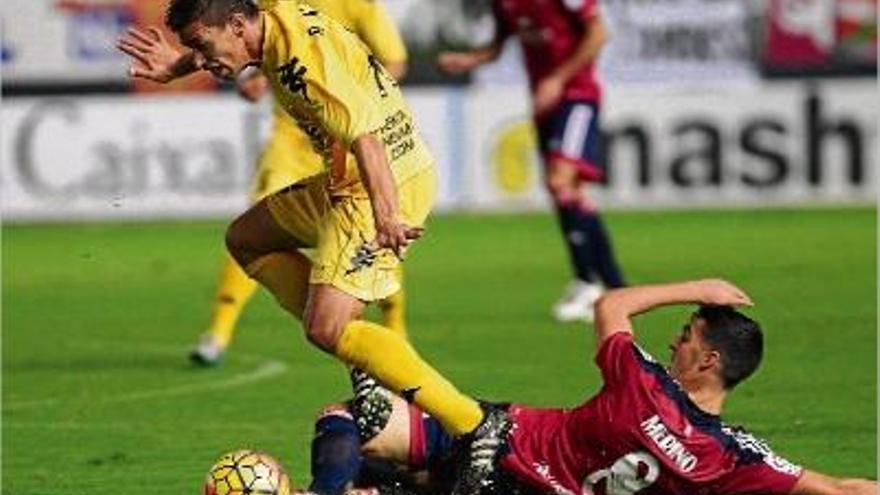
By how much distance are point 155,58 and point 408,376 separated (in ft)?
5.78

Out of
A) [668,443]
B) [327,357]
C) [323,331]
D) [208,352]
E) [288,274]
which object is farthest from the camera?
[327,357]

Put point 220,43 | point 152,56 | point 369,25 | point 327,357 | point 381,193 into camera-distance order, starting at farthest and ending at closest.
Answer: point 327,357 → point 369,25 → point 152,56 → point 220,43 → point 381,193

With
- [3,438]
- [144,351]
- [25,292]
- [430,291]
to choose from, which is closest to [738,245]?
[430,291]

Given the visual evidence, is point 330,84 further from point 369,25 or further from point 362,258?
point 369,25

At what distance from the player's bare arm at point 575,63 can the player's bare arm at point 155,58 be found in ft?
22.7

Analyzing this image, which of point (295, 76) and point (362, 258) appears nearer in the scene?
point (295, 76)

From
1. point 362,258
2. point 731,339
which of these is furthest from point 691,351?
point 362,258

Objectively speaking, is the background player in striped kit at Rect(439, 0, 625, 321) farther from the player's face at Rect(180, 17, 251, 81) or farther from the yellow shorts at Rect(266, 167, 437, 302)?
the player's face at Rect(180, 17, 251, 81)

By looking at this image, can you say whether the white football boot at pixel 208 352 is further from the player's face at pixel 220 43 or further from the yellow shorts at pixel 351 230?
the player's face at pixel 220 43

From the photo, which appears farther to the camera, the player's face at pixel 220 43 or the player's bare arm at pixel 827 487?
the player's face at pixel 220 43

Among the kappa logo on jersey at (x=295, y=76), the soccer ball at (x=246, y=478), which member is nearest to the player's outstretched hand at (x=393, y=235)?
the kappa logo on jersey at (x=295, y=76)

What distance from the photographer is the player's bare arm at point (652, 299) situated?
951 centimetres

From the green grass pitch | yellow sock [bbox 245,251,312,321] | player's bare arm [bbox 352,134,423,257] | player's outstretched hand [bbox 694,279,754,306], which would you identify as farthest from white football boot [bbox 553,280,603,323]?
player's outstretched hand [bbox 694,279,754,306]

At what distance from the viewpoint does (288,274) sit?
11.0 metres
